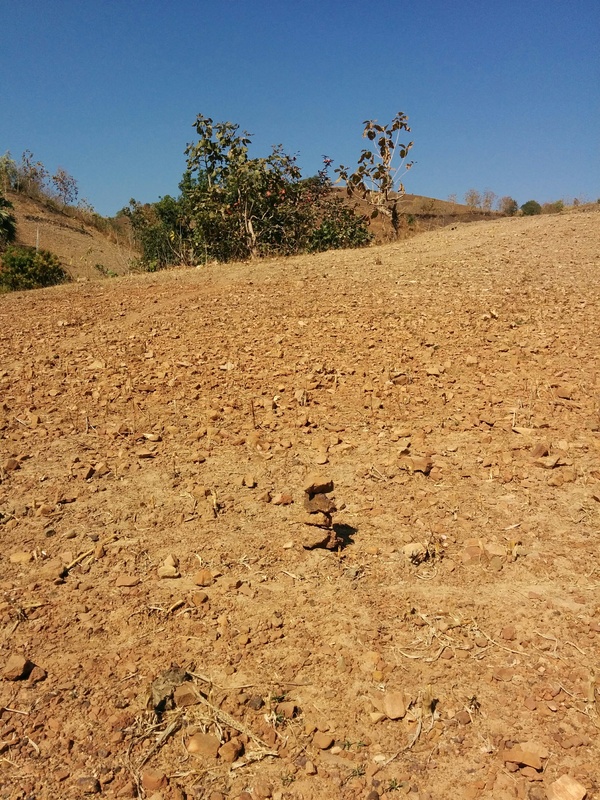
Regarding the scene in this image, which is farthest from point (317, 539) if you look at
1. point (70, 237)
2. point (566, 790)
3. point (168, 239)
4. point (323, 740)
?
point (70, 237)

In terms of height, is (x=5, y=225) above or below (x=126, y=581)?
above

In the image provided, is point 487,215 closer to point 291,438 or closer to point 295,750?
point 291,438

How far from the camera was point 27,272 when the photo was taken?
10.8m

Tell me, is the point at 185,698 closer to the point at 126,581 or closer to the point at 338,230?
the point at 126,581

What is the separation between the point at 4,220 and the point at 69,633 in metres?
18.9

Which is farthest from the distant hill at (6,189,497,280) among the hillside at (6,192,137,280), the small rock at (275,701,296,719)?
the small rock at (275,701,296,719)

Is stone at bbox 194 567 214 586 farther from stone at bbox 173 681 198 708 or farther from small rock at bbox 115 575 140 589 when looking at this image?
stone at bbox 173 681 198 708

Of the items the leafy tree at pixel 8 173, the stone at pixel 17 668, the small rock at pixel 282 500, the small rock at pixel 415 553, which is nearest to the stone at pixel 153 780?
the stone at pixel 17 668

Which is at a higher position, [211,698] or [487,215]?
[487,215]

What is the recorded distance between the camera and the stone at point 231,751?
1.60m

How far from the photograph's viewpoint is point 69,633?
2000 mm

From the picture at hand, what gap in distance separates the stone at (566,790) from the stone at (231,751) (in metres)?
0.76

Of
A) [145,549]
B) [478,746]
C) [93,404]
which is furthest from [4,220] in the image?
[478,746]

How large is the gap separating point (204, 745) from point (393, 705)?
0.52 metres
